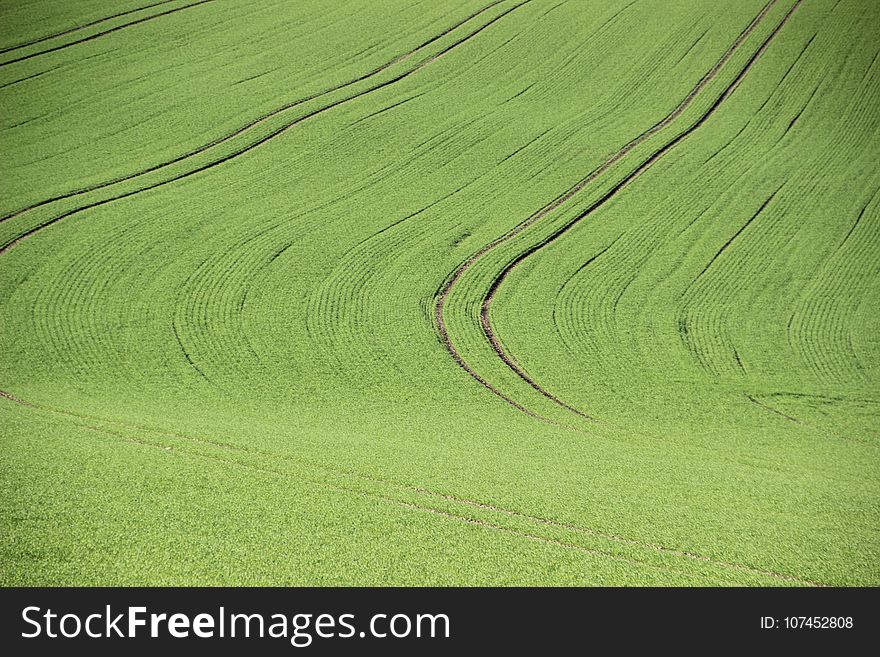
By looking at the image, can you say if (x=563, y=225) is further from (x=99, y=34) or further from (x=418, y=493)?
(x=99, y=34)

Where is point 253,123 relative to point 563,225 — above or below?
above

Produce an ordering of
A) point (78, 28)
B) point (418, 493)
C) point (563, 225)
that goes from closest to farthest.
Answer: point (418, 493), point (563, 225), point (78, 28)

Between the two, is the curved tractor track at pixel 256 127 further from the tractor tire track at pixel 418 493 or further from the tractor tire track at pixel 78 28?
the tractor tire track at pixel 78 28

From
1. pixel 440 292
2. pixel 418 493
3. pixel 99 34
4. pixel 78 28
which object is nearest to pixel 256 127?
pixel 99 34

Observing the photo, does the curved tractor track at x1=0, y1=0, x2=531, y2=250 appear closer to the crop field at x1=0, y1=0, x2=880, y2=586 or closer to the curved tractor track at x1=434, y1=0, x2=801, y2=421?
the crop field at x1=0, y1=0, x2=880, y2=586

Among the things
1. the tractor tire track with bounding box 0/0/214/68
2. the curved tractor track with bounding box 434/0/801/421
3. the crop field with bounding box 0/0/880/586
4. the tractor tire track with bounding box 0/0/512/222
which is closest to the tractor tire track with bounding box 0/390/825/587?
the crop field with bounding box 0/0/880/586

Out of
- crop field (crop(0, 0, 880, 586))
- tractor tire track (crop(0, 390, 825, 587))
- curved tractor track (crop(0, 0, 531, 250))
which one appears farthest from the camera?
curved tractor track (crop(0, 0, 531, 250))

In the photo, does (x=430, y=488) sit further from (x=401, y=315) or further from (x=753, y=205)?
(x=753, y=205)

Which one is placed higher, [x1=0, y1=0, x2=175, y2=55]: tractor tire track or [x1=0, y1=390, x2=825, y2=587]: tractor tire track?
[x1=0, y1=0, x2=175, y2=55]: tractor tire track
